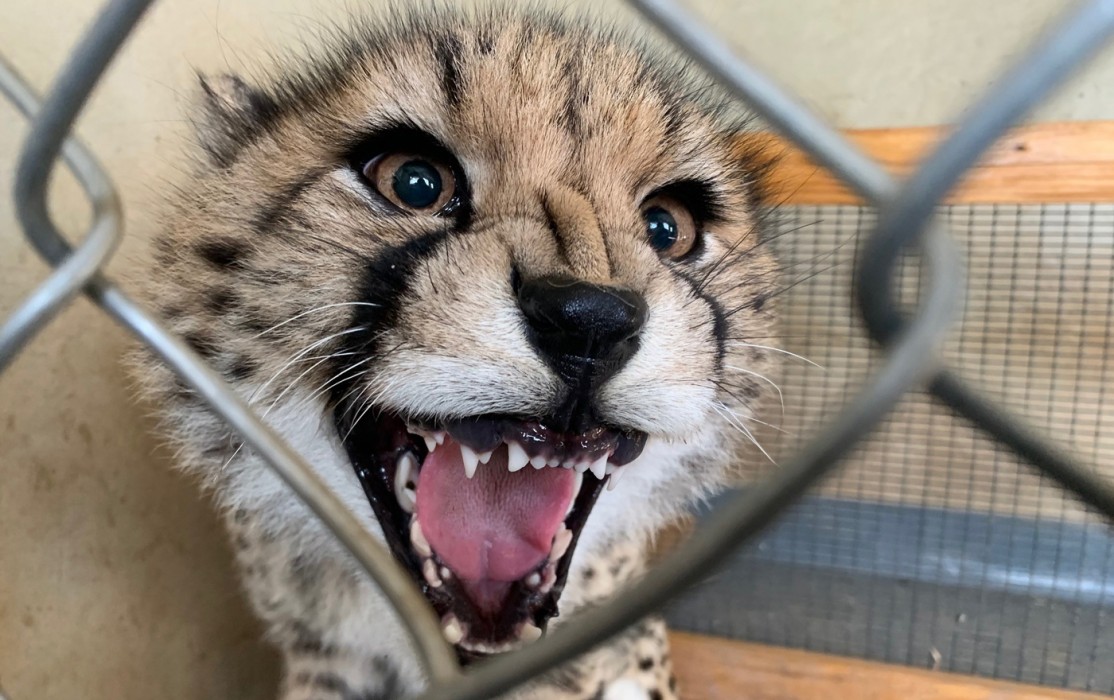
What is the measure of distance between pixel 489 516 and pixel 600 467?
0.33 feet

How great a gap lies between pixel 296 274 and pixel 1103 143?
91cm

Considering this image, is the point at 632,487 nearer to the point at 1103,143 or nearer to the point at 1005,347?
the point at 1103,143

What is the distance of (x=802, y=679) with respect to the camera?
1.09 m

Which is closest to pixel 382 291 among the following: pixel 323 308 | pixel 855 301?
pixel 323 308

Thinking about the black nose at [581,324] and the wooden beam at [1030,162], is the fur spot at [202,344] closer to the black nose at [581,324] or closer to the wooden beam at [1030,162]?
the black nose at [581,324]

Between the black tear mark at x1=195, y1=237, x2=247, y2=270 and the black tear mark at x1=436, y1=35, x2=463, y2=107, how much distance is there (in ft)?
0.73

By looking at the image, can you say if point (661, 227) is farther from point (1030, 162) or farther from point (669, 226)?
point (1030, 162)

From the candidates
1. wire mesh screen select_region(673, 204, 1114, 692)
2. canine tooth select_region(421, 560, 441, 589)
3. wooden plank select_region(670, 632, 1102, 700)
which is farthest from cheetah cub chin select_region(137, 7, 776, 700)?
wire mesh screen select_region(673, 204, 1114, 692)

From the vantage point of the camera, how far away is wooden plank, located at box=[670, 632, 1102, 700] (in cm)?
101

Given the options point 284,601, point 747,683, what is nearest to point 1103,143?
point 747,683

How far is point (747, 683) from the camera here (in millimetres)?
1119

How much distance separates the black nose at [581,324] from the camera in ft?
1.62

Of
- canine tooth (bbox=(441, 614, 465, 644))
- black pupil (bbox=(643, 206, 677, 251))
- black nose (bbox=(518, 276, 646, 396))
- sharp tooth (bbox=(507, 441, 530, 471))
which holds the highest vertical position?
black pupil (bbox=(643, 206, 677, 251))

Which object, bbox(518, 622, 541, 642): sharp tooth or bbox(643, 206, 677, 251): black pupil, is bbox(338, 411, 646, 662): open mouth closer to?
bbox(518, 622, 541, 642): sharp tooth
